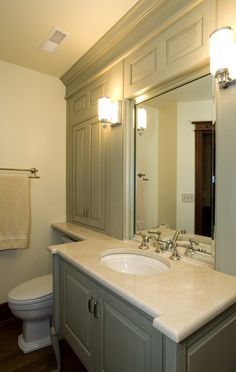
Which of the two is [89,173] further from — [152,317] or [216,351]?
[216,351]

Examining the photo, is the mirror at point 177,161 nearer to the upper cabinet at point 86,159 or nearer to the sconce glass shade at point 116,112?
the sconce glass shade at point 116,112

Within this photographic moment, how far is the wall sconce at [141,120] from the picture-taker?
1.76 metres

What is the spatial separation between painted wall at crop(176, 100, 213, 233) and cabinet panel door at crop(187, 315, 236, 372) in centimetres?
59

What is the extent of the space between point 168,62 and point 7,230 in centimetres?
196

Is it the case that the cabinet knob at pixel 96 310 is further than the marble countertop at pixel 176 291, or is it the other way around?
the cabinet knob at pixel 96 310

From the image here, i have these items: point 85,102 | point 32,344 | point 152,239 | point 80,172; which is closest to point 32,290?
point 32,344

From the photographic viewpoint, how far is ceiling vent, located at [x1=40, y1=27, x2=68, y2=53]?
176 cm

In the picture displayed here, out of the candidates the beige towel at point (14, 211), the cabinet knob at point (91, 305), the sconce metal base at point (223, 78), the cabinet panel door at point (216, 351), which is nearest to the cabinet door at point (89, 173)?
the beige towel at point (14, 211)

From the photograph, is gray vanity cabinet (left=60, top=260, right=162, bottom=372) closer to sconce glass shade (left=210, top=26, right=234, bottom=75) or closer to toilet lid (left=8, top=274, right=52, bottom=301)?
toilet lid (left=8, top=274, right=52, bottom=301)

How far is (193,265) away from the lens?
1239 mm

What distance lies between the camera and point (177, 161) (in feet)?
5.06

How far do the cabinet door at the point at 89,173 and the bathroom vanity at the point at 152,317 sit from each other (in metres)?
0.73

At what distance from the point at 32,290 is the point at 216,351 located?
1.43 metres

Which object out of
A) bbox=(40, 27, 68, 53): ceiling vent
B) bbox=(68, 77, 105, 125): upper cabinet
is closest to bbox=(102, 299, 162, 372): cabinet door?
bbox=(68, 77, 105, 125): upper cabinet
